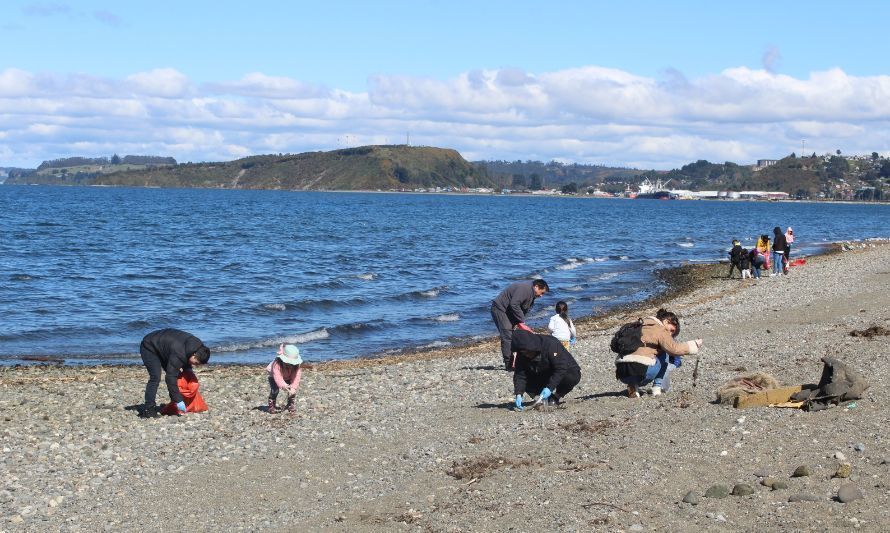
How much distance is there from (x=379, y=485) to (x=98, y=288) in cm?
2924

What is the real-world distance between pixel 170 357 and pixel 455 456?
16.6 feet

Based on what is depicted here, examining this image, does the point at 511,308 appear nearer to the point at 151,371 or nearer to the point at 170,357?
the point at 170,357

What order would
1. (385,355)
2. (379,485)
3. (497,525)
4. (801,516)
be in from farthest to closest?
(385,355) → (379,485) → (497,525) → (801,516)

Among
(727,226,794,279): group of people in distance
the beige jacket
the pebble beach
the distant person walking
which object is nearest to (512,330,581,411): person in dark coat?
the pebble beach

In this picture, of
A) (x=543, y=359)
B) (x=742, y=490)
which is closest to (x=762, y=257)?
(x=543, y=359)

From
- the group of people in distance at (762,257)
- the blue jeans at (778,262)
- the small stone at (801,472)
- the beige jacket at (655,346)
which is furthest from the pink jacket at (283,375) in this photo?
Result: the blue jeans at (778,262)

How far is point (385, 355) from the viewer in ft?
81.4

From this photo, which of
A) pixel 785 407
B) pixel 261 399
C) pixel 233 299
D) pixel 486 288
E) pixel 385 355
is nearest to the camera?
pixel 785 407

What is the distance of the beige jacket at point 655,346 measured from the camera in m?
13.8

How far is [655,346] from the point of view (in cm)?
1399

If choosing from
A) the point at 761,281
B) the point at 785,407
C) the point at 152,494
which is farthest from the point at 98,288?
the point at 785,407

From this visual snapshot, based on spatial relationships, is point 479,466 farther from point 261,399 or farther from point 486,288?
point 486,288

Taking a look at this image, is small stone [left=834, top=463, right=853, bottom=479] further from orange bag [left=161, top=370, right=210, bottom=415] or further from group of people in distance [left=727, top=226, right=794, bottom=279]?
group of people in distance [left=727, top=226, right=794, bottom=279]

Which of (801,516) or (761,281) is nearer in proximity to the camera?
(801,516)
